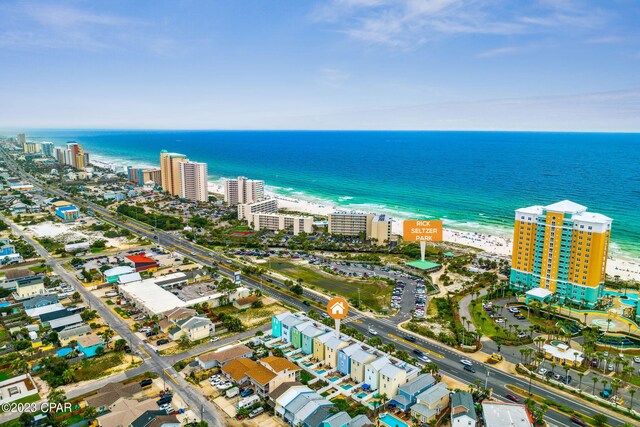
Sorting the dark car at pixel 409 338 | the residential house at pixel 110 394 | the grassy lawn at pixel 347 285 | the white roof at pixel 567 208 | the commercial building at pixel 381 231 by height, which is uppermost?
the white roof at pixel 567 208

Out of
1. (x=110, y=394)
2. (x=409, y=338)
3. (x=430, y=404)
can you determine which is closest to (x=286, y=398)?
(x=430, y=404)

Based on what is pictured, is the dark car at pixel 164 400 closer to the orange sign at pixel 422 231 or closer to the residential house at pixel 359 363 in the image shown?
the residential house at pixel 359 363

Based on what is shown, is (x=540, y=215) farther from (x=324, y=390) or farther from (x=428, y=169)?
(x=428, y=169)

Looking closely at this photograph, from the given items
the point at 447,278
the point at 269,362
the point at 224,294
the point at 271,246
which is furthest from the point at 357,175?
the point at 269,362

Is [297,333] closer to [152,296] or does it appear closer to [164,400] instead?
[164,400]

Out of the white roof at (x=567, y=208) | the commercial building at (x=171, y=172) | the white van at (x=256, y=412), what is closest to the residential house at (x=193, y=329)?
the white van at (x=256, y=412)

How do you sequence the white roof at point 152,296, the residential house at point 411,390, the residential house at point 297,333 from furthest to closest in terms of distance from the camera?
the white roof at point 152,296 → the residential house at point 297,333 → the residential house at point 411,390
